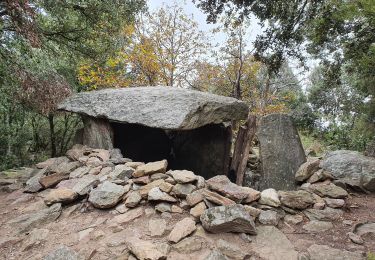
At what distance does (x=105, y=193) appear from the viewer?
391cm

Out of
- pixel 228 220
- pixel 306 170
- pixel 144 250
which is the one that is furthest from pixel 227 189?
pixel 306 170

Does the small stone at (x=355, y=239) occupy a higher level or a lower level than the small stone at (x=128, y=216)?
lower

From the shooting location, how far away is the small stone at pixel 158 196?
149 inches

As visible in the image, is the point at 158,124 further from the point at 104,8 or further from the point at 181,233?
the point at 104,8

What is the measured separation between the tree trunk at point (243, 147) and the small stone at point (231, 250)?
319 centimetres

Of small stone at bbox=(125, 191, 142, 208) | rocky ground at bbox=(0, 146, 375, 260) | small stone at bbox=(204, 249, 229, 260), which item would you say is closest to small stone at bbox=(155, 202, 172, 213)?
rocky ground at bbox=(0, 146, 375, 260)

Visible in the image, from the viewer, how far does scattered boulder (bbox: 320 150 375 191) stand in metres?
4.61

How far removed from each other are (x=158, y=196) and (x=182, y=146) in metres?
3.76

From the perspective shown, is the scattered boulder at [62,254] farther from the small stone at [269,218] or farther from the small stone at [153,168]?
the small stone at [269,218]

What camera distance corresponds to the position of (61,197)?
13.0 feet

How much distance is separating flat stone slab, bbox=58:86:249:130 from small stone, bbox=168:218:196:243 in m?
1.83

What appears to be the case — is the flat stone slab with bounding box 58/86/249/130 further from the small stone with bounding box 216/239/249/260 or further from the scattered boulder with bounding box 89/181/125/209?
the small stone with bounding box 216/239/249/260

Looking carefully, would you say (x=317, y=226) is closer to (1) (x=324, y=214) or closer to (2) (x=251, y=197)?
(1) (x=324, y=214)

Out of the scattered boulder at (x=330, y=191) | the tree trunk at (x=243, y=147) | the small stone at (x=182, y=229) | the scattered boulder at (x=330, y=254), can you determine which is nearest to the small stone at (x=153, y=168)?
the small stone at (x=182, y=229)
